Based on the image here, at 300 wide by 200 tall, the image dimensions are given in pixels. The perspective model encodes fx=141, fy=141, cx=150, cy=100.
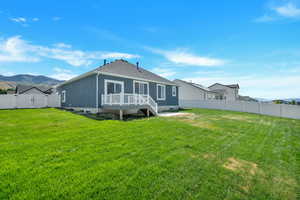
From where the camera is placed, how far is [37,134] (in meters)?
5.07

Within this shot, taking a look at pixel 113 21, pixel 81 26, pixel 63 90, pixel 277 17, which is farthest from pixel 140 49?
pixel 277 17

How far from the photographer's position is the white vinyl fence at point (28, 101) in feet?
43.7

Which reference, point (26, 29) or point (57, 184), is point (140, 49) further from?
point (57, 184)

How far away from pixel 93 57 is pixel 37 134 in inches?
586

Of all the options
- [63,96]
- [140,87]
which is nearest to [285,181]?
[140,87]

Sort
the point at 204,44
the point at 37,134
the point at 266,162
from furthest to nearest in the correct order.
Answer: the point at 204,44, the point at 37,134, the point at 266,162

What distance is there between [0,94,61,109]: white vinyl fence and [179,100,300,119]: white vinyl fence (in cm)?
1932

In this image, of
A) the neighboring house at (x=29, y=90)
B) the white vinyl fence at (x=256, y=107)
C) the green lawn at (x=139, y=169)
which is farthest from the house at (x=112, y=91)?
the neighboring house at (x=29, y=90)

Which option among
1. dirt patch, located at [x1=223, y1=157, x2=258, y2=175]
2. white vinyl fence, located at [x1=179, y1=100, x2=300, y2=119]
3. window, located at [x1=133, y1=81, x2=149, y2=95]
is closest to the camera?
dirt patch, located at [x1=223, y1=157, x2=258, y2=175]

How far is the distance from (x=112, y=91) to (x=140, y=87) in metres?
3.17

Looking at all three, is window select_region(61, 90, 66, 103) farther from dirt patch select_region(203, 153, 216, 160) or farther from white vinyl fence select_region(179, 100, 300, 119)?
white vinyl fence select_region(179, 100, 300, 119)

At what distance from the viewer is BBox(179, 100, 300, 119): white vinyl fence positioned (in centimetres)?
1396

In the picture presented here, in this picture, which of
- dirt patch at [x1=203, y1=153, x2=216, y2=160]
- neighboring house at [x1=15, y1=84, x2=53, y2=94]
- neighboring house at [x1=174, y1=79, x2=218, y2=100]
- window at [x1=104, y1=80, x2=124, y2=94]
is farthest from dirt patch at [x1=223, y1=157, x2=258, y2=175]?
neighboring house at [x1=15, y1=84, x2=53, y2=94]

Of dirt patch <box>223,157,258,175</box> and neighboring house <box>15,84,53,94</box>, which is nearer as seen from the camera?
dirt patch <box>223,157,258,175</box>
